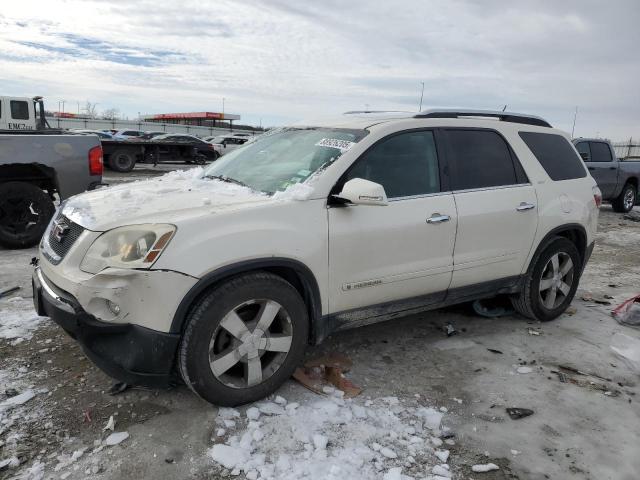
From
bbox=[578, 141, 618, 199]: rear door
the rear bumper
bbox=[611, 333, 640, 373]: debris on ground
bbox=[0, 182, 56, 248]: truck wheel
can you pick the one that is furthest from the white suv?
bbox=[578, 141, 618, 199]: rear door

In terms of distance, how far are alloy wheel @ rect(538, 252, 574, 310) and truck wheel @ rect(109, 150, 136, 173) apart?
56.3 feet

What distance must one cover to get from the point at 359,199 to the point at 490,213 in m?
1.36

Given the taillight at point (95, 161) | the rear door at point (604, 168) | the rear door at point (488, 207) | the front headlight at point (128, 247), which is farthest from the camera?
the rear door at point (604, 168)

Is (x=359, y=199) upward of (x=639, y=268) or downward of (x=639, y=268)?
upward

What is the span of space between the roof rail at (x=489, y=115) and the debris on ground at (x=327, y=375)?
6.10 ft

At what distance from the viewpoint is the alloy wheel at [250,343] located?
2941 mm

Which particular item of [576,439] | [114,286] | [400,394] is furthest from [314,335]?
[576,439]

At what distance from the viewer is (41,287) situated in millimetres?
3133

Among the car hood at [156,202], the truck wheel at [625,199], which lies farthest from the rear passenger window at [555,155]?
the truck wheel at [625,199]

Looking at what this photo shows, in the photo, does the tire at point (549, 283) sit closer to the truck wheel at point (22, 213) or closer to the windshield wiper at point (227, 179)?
the windshield wiper at point (227, 179)

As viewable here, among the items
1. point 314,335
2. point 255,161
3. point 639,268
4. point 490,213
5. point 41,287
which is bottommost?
point 639,268

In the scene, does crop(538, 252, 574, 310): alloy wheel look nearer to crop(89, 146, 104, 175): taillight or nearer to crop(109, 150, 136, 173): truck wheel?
crop(89, 146, 104, 175): taillight

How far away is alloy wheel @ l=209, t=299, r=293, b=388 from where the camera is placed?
9.65 ft

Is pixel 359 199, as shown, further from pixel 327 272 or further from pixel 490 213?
pixel 490 213
